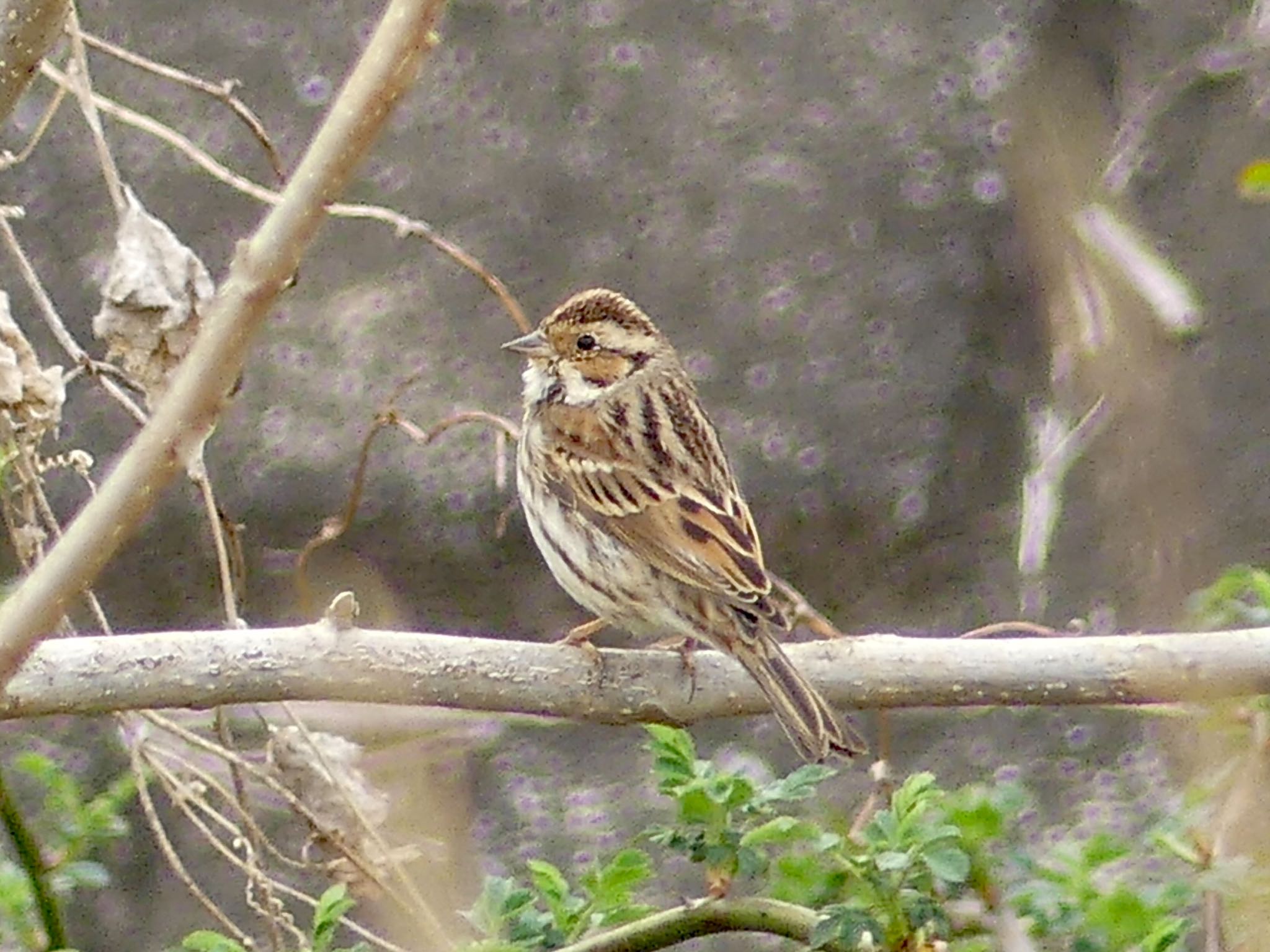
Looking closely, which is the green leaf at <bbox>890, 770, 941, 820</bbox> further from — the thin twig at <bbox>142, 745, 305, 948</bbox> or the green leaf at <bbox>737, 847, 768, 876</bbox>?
the thin twig at <bbox>142, 745, 305, 948</bbox>

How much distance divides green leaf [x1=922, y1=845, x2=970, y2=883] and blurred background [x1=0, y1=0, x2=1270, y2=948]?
2009 millimetres

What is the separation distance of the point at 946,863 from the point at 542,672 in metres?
0.64

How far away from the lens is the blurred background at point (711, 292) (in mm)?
4125

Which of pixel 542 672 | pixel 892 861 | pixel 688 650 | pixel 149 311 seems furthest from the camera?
pixel 688 650

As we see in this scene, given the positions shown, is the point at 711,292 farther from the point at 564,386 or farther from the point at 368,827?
the point at 368,827

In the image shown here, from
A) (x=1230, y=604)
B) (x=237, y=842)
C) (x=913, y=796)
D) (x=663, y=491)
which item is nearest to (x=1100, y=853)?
(x=913, y=796)

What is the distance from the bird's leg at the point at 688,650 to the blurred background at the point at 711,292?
78 cm

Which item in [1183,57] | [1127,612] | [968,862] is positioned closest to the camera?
[968,862]

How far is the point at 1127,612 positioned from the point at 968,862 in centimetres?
126

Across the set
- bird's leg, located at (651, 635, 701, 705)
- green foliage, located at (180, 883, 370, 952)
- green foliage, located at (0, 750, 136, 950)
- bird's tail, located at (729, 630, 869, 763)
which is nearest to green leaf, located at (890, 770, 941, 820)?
bird's tail, located at (729, 630, 869, 763)

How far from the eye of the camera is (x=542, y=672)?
2523mm

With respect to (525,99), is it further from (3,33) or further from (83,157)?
(3,33)

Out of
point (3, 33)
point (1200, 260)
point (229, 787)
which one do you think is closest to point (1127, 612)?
point (1200, 260)

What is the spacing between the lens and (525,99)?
416cm
